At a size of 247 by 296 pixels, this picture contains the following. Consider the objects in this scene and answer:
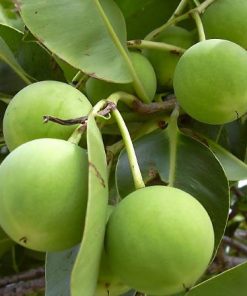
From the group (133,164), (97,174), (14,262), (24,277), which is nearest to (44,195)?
(97,174)

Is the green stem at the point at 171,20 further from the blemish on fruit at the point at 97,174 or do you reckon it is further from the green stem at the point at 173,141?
the blemish on fruit at the point at 97,174

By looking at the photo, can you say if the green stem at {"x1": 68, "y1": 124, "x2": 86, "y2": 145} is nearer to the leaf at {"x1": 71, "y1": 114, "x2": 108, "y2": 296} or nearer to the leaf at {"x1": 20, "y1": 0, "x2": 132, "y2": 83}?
the leaf at {"x1": 71, "y1": 114, "x2": 108, "y2": 296}

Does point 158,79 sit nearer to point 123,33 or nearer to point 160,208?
point 123,33

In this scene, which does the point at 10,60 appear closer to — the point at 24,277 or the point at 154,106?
the point at 154,106

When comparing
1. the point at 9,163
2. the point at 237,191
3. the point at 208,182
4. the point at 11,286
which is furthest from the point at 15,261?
the point at 9,163

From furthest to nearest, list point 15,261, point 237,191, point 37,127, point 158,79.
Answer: point 237,191
point 15,261
point 158,79
point 37,127

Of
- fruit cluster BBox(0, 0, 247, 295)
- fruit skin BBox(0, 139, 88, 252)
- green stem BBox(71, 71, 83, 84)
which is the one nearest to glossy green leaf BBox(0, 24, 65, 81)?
→ green stem BBox(71, 71, 83, 84)

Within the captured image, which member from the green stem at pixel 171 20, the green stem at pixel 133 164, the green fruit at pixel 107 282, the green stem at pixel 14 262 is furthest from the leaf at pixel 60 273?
the green stem at pixel 14 262
